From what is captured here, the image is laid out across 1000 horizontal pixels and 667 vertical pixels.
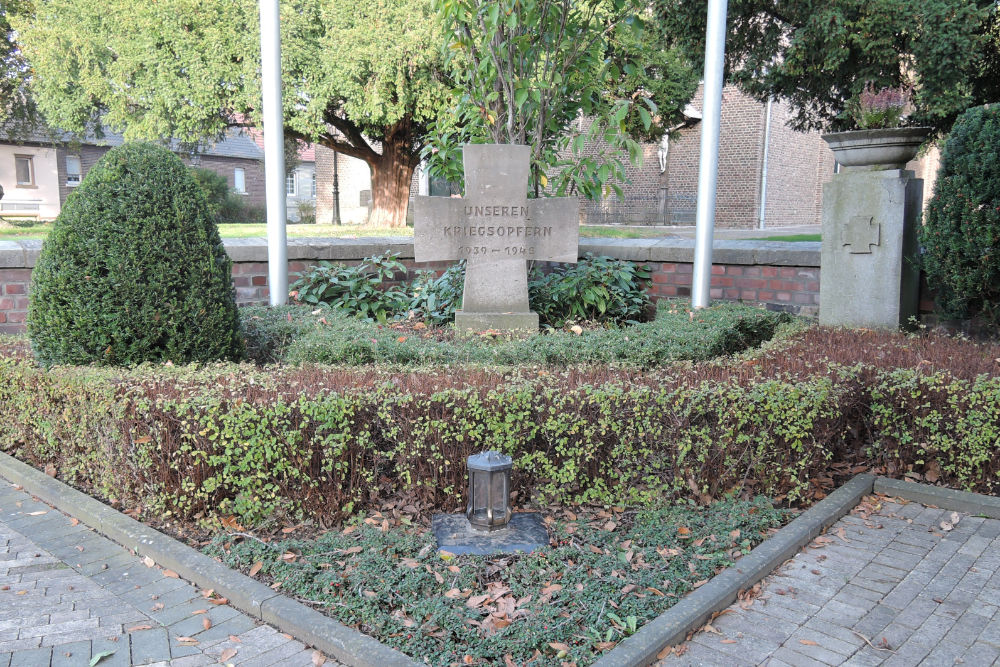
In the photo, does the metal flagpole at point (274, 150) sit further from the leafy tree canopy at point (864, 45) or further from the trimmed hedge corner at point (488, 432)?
the leafy tree canopy at point (864, 45)

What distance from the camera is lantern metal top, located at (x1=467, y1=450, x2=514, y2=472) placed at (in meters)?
3.04

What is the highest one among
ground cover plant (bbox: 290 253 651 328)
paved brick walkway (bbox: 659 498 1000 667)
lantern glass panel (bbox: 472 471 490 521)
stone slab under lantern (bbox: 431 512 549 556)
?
ground cover plant (bbox: 290 253 651 328)

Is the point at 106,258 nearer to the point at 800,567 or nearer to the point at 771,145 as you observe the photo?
the point at 800,567

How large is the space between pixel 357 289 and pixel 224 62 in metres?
10.8

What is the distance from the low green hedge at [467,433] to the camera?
3271 millimetres

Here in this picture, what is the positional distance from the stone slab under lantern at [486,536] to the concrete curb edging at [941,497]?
6.11 ft

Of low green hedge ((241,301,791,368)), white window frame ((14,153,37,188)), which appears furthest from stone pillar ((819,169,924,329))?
white window frame ((14,153,37,188))

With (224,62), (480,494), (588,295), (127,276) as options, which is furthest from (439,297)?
(224,62)

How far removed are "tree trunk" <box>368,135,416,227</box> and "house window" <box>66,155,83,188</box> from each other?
18092 millimetres

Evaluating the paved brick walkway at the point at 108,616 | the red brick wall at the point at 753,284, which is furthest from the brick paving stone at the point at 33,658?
the red brick wall at the point at 753,284

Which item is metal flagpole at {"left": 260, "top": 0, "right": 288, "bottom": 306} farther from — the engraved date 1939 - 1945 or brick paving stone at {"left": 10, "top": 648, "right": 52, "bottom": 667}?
brick paving stone at {"left": 10, "top": 648, "right": 52, "bottom": 667}

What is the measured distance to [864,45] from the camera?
7828 mm

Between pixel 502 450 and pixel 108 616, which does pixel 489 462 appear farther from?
pixel 108 616

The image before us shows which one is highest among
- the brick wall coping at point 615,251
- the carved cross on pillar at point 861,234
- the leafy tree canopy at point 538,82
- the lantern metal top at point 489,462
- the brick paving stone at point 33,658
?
the leafy tree canopy at point 538,82
